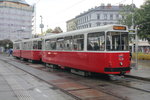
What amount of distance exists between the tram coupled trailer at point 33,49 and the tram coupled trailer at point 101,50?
9683mm

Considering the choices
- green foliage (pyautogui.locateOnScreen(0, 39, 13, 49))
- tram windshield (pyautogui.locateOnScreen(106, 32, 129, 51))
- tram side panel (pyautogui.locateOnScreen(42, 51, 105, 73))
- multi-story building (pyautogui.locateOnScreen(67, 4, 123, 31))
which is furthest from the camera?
multi-story building (pyautogui.locateOnScreen(67, 4, 123, 31))

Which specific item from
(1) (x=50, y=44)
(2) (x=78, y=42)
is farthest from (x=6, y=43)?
(2) (x=78, y=42)

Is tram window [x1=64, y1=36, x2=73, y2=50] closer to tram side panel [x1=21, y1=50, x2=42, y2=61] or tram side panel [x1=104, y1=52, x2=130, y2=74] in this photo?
tram side panel [x1=104, y1=52, x2=130, y2=74]

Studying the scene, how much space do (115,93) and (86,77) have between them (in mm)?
4904

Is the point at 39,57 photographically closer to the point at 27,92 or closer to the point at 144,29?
the point at 144,29

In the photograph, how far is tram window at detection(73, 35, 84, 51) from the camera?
13.2 meters

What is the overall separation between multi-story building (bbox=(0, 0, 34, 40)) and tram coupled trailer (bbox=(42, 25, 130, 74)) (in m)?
73.8

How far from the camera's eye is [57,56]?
17.0m

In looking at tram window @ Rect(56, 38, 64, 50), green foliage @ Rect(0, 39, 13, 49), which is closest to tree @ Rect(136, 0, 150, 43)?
tram window @ Rect(56, 38, 64, 50)

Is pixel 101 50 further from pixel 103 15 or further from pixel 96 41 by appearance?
pixel 103 15

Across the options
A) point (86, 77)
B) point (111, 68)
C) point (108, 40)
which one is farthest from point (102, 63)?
point (86, 77)

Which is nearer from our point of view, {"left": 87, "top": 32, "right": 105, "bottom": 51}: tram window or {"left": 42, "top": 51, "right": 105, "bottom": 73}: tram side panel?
{"left": 87, "top": 32, "right": 105, "bottom": 51}: tram window

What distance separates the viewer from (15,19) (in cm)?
9075

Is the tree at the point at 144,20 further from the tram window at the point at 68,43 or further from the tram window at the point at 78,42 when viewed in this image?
the tram window at the point at 78,42
